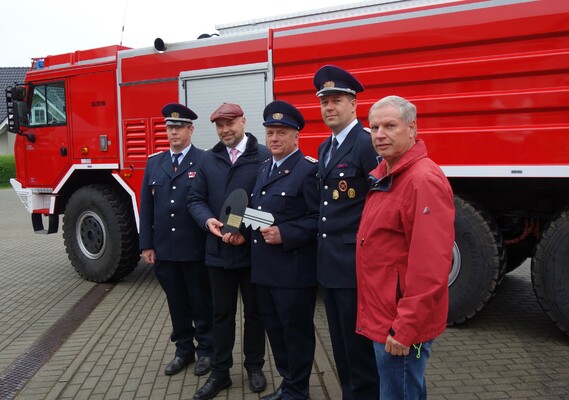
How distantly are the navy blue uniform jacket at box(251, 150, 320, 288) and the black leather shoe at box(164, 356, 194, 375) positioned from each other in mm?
1191

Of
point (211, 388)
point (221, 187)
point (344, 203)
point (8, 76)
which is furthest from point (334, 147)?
point (8, 76)

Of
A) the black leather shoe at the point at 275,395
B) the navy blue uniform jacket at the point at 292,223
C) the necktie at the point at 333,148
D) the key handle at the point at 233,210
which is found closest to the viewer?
the necktie at the point at 333,148

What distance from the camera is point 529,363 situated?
384cm

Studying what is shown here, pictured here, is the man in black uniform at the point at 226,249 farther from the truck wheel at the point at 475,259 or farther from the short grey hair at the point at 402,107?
the truck wheel at the point at 475,259

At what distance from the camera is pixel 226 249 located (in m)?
3.24

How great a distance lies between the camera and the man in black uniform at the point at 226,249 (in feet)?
10.7

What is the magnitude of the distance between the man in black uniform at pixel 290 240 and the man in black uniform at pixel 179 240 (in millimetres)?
739

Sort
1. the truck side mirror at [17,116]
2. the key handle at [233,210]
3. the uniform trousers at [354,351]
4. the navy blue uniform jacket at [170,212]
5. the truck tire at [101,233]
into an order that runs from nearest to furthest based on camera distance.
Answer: the uniform trousers at [354,351] < the key handle at [233,210] < the navy blue uniform jacket at [170,212] < the truck tire at [101,233] < the truck side mirror at [17,116]

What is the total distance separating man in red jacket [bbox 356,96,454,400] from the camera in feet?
6.23

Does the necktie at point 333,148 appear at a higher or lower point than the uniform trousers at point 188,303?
higher

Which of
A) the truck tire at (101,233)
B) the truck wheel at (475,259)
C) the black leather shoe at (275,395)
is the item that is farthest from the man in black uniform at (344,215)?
the truck tire at (101,233)

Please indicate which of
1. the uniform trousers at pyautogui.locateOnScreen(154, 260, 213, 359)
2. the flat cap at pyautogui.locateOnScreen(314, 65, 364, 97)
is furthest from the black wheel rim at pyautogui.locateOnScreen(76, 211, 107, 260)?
the flat cap at pyautogui.locateOnScreen(314, 65, 364, 97)

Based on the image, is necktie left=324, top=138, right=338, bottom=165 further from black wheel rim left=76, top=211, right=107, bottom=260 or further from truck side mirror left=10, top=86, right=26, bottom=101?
truck side mirror left=10, top=86, right=26, bottom=101

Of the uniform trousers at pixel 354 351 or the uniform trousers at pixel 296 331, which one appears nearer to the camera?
the uniform trousers at pixel 354 351
